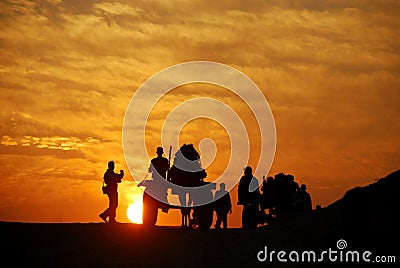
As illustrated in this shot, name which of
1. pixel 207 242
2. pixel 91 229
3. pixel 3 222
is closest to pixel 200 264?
pixel 207 242

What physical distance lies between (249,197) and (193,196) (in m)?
2.09

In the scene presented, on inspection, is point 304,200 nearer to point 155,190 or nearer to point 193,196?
point 193,196

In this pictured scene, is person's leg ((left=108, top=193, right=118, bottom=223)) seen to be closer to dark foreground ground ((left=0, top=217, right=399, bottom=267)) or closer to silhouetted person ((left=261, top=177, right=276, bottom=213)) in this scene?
dark foreground ground ((left=0, top=217, right=399, bottom=267))

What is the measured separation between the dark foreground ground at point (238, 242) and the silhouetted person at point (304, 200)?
4520 millimetres

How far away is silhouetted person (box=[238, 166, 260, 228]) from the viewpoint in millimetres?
29656

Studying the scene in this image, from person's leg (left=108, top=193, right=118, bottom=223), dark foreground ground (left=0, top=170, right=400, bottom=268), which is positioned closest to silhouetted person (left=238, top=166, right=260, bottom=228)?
dark foreground ground (left=0, top=170, right=400, bottom=268)

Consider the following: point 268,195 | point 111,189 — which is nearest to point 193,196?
point 111,189

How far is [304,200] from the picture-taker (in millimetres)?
32375

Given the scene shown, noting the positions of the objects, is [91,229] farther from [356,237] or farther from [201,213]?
[356,237]

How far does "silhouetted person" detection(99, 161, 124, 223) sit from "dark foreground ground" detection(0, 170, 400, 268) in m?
2.43

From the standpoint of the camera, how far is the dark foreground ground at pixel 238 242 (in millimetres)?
21391

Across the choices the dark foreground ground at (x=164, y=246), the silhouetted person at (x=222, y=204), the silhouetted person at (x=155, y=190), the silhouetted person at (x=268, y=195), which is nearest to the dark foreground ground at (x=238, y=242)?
the dark foreground ground at (x=164, y=246)

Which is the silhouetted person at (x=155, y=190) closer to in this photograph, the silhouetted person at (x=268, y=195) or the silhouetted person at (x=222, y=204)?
the silhouetted person at (x=222, y=204)

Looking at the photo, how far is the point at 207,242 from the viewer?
81.4 ft
